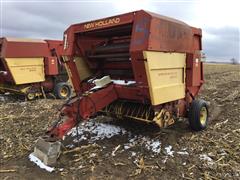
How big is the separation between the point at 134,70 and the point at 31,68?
650cm

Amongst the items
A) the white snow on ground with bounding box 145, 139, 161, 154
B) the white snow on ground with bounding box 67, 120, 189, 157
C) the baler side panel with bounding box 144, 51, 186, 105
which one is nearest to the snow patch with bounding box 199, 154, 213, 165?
the white snow on ground with bounding box 67, 120, 189, 157

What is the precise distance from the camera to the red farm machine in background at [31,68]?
9.73 metres

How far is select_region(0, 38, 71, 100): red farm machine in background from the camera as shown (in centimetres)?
973

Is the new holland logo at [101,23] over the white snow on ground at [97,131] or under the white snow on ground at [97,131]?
over

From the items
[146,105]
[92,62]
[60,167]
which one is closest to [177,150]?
[146,105]

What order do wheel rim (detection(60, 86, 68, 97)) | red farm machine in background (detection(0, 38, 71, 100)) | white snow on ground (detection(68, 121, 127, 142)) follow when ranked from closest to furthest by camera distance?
white snow on ground (detection(68, 121, 127, 142)), red farm machine in background (detection(0, 38, 71, 100)), wheel rim (detection(60, 86, 68, 97))

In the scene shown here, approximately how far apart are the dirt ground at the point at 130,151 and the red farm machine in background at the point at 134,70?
1.16 ft

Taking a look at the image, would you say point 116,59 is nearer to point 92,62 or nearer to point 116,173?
point 92,62

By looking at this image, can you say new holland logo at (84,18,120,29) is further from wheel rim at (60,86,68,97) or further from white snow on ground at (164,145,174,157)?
wheel rim at (60,86,68,97)

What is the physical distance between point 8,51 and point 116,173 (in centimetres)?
686

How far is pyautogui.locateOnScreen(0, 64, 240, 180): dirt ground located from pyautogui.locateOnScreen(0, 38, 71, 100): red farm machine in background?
3147 millimetres

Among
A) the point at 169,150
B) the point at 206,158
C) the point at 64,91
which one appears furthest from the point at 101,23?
the point at 64,91

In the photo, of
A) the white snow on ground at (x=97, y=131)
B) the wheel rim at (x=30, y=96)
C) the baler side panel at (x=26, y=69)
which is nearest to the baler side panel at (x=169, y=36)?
the white snow on ground at (x=97, y=131)

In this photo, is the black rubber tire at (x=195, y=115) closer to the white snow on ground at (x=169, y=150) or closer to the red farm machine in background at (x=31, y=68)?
the white snow on ground at (x=169, y=150)
